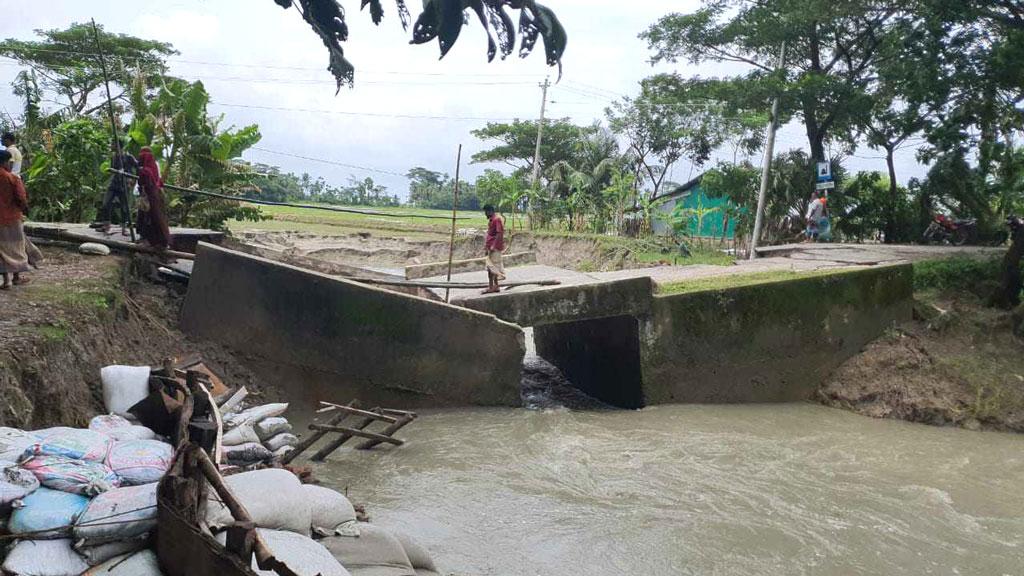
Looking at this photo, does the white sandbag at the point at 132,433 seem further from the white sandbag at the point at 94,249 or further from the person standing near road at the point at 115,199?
the person standing near road at the point at 115,199

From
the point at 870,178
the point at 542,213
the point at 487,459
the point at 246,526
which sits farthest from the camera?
the point at 542,213

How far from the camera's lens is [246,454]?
5.82 metres

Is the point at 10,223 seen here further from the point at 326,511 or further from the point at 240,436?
the point at 326,511

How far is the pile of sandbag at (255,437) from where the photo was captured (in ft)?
19.0

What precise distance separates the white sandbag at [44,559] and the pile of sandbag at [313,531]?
1.89 ft

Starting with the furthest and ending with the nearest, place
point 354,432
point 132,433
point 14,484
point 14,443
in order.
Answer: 1. point 354,432
2. point 132,433
3. point 14,443
4. point 14,484

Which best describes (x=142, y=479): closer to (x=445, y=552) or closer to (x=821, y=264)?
(x=445, y=552)

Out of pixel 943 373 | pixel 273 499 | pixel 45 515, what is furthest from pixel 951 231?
pixel 45 515

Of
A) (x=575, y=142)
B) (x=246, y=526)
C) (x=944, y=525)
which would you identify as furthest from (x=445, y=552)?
(x=575, y=142)

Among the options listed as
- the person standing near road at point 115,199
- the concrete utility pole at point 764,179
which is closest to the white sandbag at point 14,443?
the person standing near road at point 115,199

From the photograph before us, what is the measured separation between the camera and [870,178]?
1809cm

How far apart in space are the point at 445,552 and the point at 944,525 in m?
4.05

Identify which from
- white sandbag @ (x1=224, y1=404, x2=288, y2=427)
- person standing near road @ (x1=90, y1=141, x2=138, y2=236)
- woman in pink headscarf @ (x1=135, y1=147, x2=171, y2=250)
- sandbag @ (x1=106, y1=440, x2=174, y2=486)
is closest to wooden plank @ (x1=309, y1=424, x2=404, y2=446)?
white sandbag @ (x1=224, y1=404, x2=288, y2=427)

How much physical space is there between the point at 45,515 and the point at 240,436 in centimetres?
246
